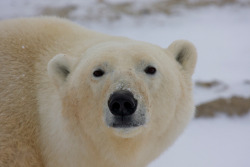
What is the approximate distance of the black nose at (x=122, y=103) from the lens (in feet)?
6.48

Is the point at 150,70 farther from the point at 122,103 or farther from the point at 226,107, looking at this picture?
the point at 226,107

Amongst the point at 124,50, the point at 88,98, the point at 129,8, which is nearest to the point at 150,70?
the point at 124,50

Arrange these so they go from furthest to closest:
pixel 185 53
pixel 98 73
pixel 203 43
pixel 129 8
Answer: pixel 129 8 → pixel 203 43 → pixel 185 53 → pixel 98 73

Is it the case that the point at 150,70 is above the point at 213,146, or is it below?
below

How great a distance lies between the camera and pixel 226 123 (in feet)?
15.7

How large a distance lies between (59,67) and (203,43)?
477 cm

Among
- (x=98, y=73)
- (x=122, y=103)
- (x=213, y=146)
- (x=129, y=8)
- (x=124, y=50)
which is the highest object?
(x=129, y=8)

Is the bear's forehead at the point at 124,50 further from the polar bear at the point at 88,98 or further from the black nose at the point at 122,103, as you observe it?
the black nose at the point at 122,103

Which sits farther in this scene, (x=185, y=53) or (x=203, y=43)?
(x=203, y=43)

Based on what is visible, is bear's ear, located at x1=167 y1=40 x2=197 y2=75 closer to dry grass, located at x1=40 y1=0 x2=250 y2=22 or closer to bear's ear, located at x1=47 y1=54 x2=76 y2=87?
bear's ear, located at x1=47 y1=54 x2=76 y2=87

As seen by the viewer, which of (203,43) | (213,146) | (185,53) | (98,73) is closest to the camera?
(98,73)

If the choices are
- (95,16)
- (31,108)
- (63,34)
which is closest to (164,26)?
(95,16)

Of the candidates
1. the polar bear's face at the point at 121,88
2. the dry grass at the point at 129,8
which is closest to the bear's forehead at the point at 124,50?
the polar bear's face at the point at 121,88

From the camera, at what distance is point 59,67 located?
8.38 feet
